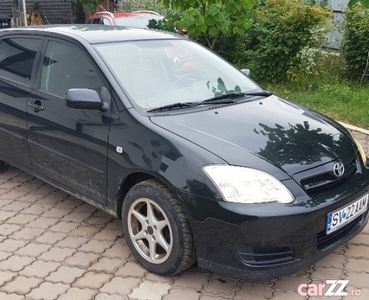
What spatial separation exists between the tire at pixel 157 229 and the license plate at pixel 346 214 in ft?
2.87

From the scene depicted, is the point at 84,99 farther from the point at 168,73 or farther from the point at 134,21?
the point at 134,21

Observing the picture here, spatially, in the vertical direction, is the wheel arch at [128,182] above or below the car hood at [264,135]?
below

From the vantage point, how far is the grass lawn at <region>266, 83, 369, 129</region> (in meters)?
6.77

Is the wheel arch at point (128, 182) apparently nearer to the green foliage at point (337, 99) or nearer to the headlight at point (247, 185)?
the headlight at point (247, 185)

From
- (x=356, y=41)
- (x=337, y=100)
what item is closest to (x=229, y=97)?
(x=337, y=100)

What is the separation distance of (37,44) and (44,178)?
3.97ft

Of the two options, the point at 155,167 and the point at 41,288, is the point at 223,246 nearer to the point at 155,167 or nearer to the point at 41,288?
the point at 155,167

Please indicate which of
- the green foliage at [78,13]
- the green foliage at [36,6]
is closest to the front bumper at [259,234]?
the green foliage at [78,13]

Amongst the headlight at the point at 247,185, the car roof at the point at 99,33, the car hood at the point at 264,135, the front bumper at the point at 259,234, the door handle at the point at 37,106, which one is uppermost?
the car roof at the point at 99,33

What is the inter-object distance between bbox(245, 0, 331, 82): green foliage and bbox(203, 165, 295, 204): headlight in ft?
20.0

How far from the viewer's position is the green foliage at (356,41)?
26.7 ft

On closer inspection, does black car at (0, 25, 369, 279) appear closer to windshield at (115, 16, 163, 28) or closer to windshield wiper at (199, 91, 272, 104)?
windshield wiper at (199, 91, 272, 104)

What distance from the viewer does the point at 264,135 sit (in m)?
3.20

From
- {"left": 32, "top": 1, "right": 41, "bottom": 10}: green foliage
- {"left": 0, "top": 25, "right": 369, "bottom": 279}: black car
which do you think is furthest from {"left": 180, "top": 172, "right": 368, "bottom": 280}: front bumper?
{"left": 32, "top": 1, "right": 41, "bottom": 10}: green foliage
